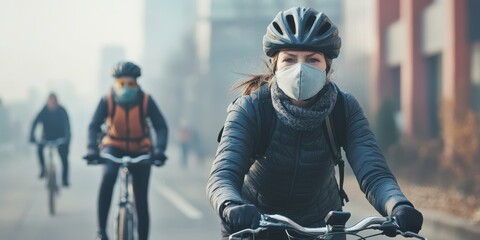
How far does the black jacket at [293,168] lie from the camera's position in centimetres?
400

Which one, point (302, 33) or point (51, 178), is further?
point (51, 178)

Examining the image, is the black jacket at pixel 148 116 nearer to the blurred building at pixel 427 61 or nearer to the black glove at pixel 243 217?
the black glove at pixel 243 217

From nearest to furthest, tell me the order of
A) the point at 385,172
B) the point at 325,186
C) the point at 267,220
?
the point at 267,220
the point at 385,172
the point at 325,186

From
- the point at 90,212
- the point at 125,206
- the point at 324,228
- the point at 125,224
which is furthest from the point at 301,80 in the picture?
the point at 90,212

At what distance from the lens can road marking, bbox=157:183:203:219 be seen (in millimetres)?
15941

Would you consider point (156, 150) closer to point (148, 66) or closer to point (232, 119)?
point (232, 119)

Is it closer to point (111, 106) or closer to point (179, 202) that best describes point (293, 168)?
point (111, 106)

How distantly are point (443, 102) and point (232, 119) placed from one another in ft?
54.0

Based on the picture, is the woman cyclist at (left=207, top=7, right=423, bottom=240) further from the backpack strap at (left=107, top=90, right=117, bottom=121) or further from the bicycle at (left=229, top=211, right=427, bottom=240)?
the backpack strap at (left=107, top=90, right=117, bottom=121)

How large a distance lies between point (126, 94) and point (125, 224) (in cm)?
116

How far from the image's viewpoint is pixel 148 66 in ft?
648

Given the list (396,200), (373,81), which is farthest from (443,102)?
(396,200)

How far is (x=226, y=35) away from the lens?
256 ft

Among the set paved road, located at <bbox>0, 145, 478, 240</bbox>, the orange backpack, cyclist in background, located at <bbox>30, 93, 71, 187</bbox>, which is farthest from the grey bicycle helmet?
cyclist in background, located at <bbox>30, 93, 71, 187</bbox>
